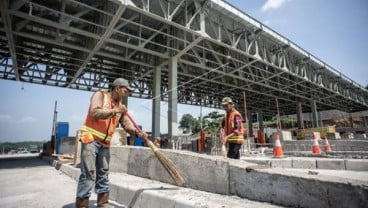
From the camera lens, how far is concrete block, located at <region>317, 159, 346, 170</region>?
707 centimetres

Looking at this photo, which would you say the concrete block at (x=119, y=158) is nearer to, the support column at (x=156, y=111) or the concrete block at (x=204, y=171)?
the concrete block at (x=204, y=171)

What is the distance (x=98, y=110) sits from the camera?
9.08 ft

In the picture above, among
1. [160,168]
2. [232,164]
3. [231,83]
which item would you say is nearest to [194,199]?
[232,164]

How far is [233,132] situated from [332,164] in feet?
14.5

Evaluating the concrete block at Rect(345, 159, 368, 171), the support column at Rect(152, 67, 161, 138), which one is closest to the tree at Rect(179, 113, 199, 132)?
the support column at Rect(152, 67, 161, 138)

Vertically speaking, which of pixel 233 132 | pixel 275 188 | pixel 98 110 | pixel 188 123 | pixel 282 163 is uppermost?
pixel 188 123

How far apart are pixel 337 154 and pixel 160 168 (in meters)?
8.73

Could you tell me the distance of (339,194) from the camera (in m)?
2.09

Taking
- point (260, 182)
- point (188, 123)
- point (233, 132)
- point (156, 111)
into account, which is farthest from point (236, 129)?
point (188, 123)

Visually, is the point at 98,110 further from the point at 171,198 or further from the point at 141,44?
the point at 141,44

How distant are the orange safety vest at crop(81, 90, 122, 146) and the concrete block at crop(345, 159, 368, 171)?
7.08 m

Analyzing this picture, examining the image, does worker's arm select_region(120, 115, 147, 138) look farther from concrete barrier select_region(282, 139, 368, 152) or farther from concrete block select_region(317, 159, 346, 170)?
concrete barrier select_region(282, 139, 368, 152)

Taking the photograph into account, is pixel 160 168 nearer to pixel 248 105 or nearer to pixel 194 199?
pixel 194 199

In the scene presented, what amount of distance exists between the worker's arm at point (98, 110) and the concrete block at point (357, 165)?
23.6 feet
